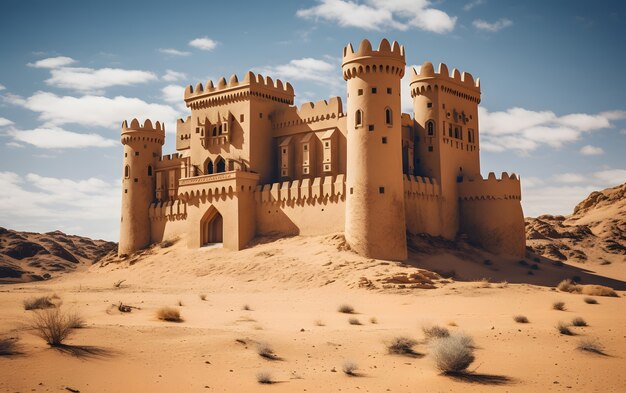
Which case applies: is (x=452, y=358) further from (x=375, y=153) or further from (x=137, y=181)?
(x=137, y=181)

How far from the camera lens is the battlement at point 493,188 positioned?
41969mm

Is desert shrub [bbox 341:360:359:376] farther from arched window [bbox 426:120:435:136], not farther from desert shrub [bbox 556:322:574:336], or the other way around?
arched window [bbox 426:120:435:136]

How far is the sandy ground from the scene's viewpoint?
44.6 feet

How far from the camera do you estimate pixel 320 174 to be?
143ft

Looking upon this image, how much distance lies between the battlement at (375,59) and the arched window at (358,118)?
2443mm

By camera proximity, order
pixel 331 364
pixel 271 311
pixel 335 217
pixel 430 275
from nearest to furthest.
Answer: pixel 331 364, pixel 271 311, pixel 430 275, pixel 335 217

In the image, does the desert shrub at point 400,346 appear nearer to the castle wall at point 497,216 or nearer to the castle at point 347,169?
the castle at point 347,169

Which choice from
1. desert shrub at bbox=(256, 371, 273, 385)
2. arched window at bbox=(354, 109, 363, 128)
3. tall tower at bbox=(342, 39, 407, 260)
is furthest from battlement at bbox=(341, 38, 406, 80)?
desert shrub at bbox=(256, 371, 273, 385)

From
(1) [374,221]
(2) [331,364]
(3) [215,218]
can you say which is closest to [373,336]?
(2) [331,364]

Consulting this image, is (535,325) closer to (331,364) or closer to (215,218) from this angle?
(331,364)

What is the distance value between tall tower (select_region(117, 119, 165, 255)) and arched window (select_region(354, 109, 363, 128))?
2243 centimetres

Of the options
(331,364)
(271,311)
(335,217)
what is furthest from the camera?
(335,217)

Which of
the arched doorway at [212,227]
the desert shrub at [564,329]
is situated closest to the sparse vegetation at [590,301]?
the desert shrub at [564,329]

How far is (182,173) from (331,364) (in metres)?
36.6
